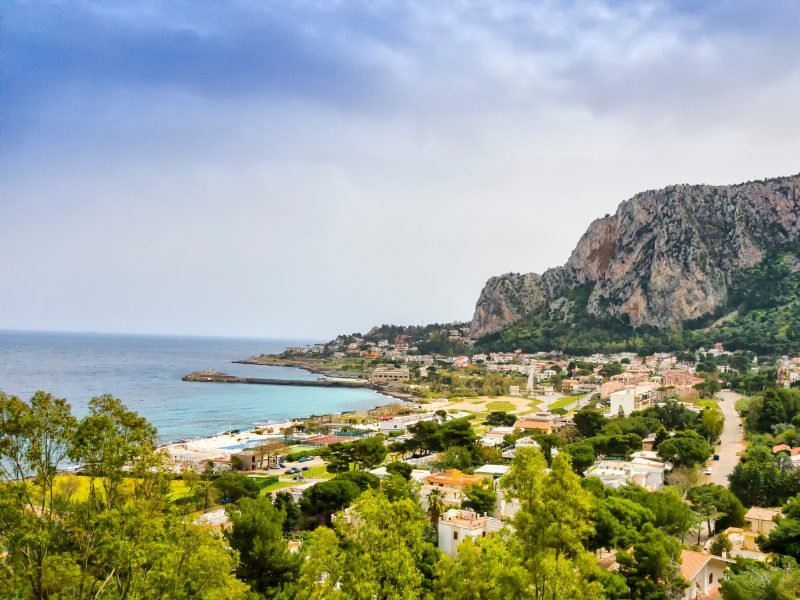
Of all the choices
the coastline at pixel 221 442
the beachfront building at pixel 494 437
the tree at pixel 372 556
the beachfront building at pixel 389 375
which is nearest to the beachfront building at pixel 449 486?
the coastline at pixel 221 442

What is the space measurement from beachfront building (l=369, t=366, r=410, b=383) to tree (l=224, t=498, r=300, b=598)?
264ft

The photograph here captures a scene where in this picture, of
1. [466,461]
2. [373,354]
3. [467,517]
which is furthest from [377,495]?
[373,354]

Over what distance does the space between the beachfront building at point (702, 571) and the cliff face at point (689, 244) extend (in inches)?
3753

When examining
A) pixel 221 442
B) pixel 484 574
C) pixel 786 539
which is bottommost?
pixel 221 442

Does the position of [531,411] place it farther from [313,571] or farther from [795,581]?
[313,571]

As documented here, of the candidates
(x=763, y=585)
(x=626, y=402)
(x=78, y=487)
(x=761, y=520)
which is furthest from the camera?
(x=626, y=402)

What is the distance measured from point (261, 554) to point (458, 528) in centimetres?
614

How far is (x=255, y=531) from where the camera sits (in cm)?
1356

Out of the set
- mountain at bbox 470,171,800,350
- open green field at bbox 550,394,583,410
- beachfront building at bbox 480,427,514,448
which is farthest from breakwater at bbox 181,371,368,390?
beachfront building at bbox 480,427,514,448

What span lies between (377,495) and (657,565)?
8.24 meters

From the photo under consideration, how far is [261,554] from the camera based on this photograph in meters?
13.2

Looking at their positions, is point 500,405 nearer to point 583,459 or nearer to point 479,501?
point 583,459

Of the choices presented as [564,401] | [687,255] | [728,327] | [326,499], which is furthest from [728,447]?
[687,255]

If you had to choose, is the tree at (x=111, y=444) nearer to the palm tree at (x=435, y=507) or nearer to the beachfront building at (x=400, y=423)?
the palm tree at (x=435, y=507)
